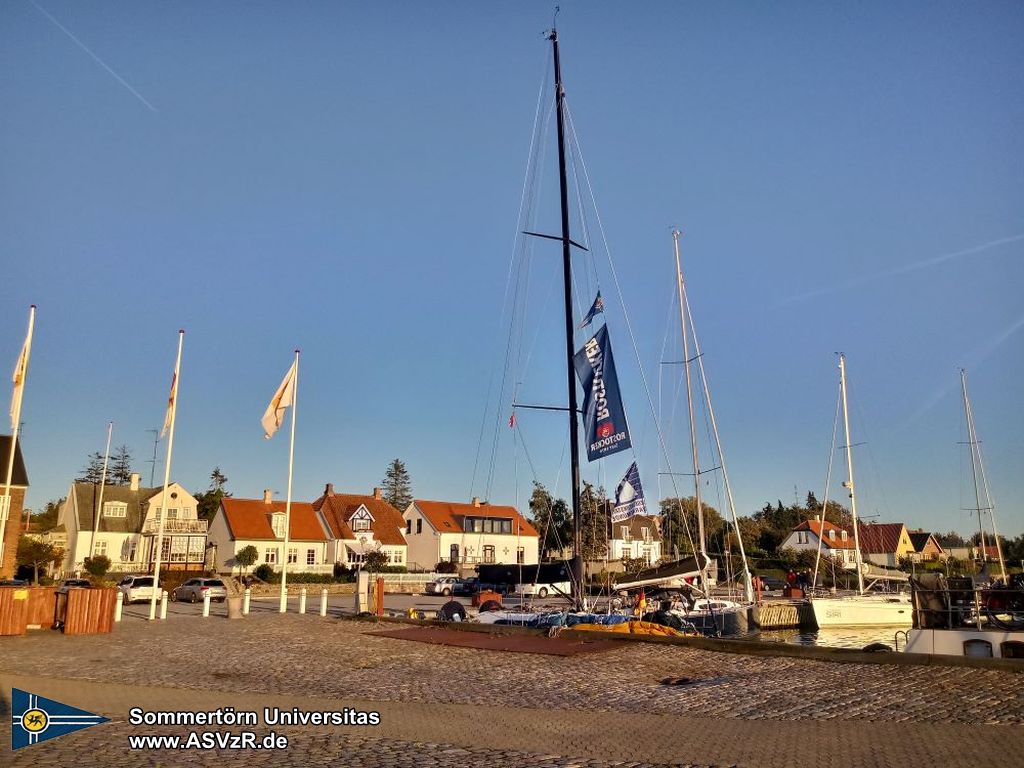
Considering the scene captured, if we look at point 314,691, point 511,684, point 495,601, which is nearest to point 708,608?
point 495,601

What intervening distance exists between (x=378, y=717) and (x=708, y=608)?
19.5m

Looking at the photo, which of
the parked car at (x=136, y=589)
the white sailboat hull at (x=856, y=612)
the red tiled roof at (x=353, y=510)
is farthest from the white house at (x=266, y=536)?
the white sailboat hull at (x=856, y=612)

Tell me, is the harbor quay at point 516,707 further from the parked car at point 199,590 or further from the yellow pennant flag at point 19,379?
the parked car at point 199,590

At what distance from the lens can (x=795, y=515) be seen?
142750 mm

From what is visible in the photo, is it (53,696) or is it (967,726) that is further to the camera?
(53,696)

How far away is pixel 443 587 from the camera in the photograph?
55.6 metres

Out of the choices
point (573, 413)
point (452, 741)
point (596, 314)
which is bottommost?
point (452, 741)

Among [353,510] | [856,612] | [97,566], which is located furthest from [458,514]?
[856,612]

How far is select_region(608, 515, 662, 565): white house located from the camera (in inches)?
3984

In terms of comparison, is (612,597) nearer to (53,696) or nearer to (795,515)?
(53,696)

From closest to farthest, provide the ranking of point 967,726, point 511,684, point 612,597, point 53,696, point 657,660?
1. point 967,726
2. point 53,696
3. point 511,684
4. point 657,660
5. point 612,597

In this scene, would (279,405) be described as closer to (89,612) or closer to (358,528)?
(89,612)

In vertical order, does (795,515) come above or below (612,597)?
above

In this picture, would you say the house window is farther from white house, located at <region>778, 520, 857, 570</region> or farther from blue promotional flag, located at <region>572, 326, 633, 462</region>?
white house, located at <region>778, 520, 857, 570</region>
